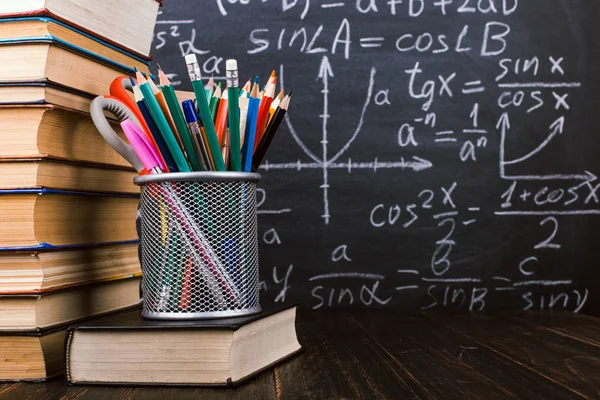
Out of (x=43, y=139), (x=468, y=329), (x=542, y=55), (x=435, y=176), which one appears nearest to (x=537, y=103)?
(x=542, y=55)

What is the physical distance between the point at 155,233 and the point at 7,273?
0.51ft

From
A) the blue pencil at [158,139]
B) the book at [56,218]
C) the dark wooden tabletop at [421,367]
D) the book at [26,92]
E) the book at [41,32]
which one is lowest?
the dark wooden tabletop at [421,367]

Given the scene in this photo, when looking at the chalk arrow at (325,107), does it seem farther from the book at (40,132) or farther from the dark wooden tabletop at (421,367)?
the book at (40,132)

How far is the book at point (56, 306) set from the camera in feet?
2.20

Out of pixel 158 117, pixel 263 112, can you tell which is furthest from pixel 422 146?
pixel 158 117

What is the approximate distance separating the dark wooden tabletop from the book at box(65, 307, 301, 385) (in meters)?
0.02

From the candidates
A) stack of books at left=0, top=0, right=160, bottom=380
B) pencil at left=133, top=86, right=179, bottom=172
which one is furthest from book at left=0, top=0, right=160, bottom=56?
pencil at left=133, top=86, right=179, bottom=172

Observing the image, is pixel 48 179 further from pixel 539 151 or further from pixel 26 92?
pixel 539 151

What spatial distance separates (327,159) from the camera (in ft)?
4.76

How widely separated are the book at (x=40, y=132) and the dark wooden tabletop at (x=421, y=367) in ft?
0.79

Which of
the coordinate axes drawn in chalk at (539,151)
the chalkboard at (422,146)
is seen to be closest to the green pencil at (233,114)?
the chalkboard at (422,146)

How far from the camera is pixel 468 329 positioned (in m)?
1.02

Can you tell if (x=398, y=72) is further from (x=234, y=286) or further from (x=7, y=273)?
(x=7, y=273)

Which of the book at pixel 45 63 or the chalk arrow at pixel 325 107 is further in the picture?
the chalk arrow at pixel 325 107
